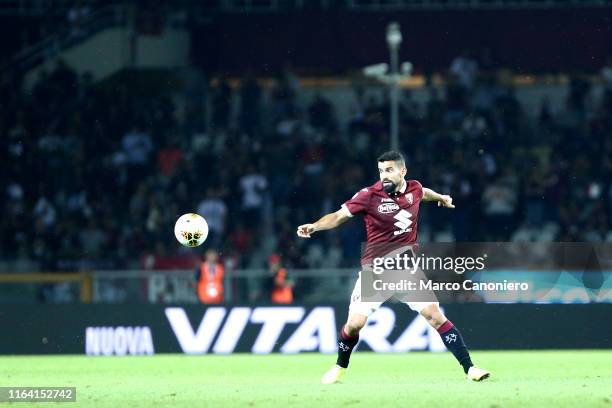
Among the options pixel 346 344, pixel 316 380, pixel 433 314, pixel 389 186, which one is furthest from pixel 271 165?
pixel 433 314

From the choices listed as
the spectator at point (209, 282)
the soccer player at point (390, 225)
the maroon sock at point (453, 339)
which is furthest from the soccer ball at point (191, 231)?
the spectator at point (209, 282)

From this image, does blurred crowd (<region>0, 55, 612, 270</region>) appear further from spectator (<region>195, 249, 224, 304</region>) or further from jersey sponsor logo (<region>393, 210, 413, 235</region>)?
jersey sponsor logo (<region>393, 210, 413, 235</region>)

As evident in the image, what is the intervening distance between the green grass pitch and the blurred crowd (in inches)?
239

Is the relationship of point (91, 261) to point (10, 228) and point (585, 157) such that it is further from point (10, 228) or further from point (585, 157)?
point (585, 157)

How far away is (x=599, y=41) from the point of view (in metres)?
32.1

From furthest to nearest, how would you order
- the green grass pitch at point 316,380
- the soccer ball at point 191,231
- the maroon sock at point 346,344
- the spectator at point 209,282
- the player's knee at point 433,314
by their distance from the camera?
the spectator at point 209,282 → the soccer ball at point 191,231 → the maroon sock at point 346,344 → the player's knee at point 433,314 → the green grass pitch at point 316,380

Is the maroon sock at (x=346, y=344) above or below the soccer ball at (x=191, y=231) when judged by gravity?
below

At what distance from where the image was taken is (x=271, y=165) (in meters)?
28.1

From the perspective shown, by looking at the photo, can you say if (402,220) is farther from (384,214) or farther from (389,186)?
(389,186)

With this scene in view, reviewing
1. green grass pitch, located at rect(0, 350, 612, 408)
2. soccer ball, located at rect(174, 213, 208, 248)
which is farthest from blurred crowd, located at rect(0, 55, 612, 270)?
soccer ball, located at rect(174, 213, 208, 248)

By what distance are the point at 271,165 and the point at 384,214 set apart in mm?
14921

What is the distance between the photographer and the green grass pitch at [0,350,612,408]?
11.7 m

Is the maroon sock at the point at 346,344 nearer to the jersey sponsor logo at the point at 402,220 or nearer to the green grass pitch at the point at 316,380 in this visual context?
the green grass pitch at the point at 316,380

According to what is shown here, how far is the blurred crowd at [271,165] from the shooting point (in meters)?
25.9
